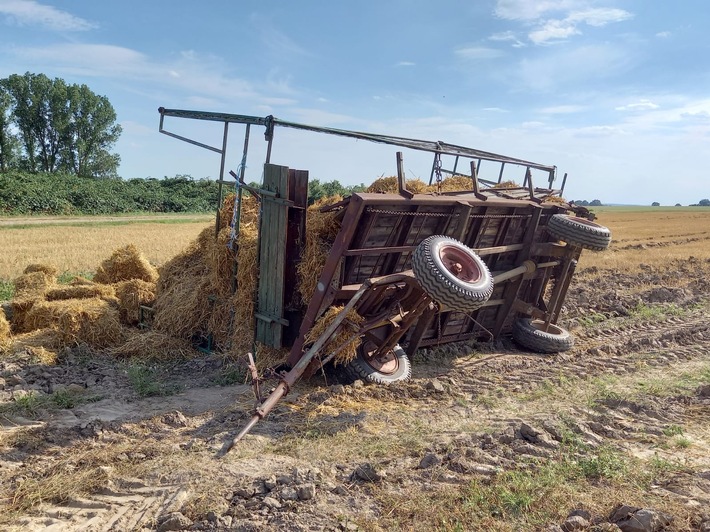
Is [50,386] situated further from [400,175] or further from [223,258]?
[400,175]

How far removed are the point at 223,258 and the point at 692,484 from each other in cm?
604

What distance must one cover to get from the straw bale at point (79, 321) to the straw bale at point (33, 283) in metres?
0.82

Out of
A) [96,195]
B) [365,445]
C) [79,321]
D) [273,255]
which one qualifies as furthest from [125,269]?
[96,195]

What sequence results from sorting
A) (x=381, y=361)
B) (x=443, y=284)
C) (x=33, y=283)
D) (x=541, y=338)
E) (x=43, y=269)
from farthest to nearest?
(x=43, y=269) < (x=33, y=283) < (x=541, y=338) < (x=381, y=361) < (x=443, y=284)

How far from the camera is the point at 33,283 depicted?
9852mm

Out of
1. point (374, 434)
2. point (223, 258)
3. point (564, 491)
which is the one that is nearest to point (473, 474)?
point (564, 491)

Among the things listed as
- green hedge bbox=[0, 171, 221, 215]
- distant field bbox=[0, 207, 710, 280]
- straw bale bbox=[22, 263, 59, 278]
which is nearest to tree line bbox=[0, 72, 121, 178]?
green hedge bbox=[0, 171, 221, 215]

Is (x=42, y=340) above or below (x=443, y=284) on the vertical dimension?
below

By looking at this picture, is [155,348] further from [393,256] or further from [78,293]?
[393,256]

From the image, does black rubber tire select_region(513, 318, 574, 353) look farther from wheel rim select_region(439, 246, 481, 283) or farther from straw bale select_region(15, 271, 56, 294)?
straw bale select_region(15, 271, 56, 294)

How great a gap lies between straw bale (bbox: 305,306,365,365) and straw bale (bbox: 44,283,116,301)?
478 centimetres

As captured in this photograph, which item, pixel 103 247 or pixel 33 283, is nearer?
pixel 33 283

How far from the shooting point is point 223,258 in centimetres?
802

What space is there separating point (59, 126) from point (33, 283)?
58.1 metres
